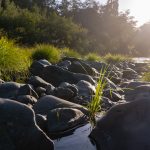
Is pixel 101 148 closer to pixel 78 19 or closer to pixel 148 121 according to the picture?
pixel 148 121

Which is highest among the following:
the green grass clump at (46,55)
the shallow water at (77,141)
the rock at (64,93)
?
the shallow water at (77,141)

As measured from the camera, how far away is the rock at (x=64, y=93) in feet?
23.3

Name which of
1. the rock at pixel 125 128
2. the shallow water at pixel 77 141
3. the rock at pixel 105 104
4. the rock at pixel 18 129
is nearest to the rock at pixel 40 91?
the rock at pixel 105 104

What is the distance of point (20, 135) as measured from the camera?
4.16 m

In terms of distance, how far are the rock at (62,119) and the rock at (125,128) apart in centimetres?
72

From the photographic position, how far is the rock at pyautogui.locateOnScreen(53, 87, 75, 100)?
7.11 meters

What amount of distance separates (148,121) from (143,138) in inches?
10.0

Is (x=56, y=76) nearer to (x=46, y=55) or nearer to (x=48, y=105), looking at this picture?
(x=48, y=105)

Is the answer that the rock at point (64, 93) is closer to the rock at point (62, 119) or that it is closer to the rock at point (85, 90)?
the rock at point (85, 90)

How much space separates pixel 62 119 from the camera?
550 centimetres

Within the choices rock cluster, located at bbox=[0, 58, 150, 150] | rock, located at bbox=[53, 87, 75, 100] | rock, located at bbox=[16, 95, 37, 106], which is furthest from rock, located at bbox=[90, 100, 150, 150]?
rock, located at bbox=[53, 87, 75, 100]

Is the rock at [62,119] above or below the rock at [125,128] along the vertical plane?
below

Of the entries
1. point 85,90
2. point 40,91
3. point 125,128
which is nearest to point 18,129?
point 125,128

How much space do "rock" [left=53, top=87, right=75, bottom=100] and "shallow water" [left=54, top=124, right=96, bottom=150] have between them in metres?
1.59
